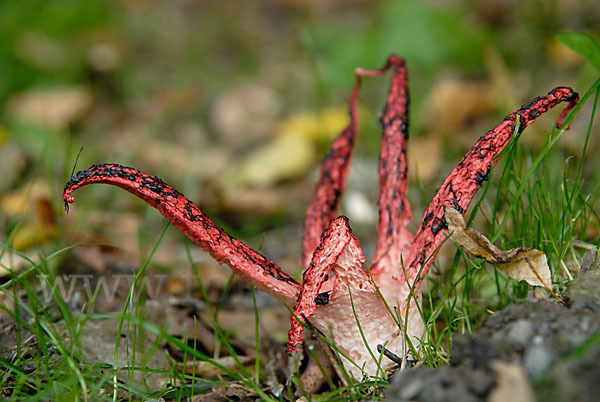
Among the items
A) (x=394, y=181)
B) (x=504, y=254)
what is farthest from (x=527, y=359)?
(x=394, y=181)

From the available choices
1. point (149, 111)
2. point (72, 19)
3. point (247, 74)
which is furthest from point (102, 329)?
point (72, 19)

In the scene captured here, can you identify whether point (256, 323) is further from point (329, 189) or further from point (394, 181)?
point (394, 181)

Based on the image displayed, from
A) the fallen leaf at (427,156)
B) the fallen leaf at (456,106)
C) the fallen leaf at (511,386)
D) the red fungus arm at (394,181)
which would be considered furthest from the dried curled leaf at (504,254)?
the fallen leaf at (456,106)

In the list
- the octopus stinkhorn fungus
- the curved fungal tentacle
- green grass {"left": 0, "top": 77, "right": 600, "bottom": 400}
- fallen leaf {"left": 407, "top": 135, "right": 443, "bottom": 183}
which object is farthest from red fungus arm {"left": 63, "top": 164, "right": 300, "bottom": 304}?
fallen leaf {"left": 407, "top": 135, "right": 443, "bottom": 183}

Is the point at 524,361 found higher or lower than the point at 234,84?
lower

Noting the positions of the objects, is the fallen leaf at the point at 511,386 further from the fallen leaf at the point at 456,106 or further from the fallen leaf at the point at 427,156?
the fallen leaf at the point at 456,106

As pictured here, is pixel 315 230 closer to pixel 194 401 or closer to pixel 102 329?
pixel 194 401
